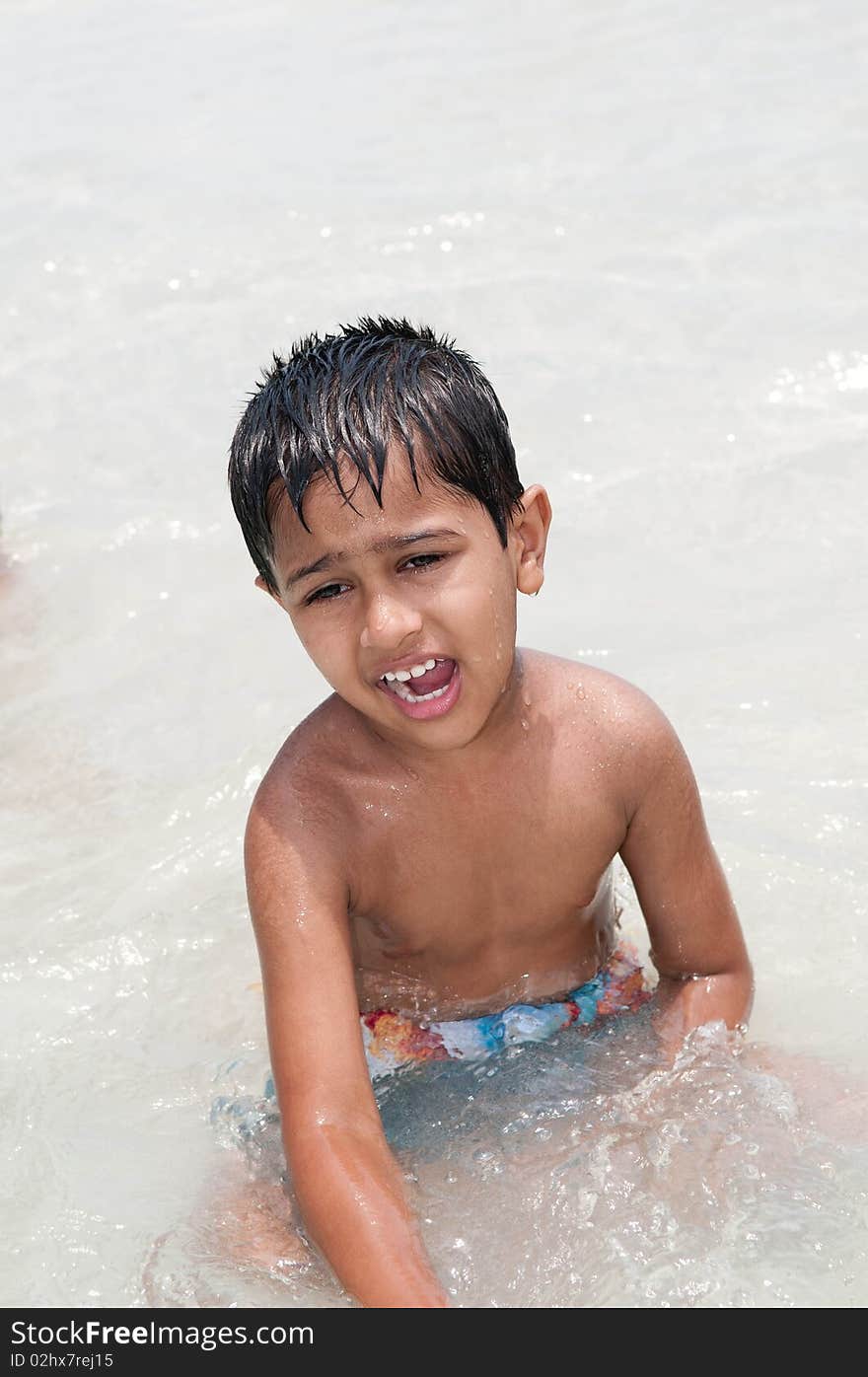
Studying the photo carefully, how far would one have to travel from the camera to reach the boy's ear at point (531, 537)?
243cm

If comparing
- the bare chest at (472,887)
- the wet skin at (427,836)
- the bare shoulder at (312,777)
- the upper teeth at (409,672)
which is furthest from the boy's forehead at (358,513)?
the bare chest at (472,887)

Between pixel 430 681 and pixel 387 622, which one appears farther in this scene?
pixel 430 681

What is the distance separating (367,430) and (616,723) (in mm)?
646

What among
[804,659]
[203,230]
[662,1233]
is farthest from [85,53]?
[662,1233]

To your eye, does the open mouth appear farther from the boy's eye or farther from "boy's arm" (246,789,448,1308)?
"boy's arm" (246,789,448,1308)

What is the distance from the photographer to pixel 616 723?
2.54m

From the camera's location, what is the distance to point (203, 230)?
549 centimetres

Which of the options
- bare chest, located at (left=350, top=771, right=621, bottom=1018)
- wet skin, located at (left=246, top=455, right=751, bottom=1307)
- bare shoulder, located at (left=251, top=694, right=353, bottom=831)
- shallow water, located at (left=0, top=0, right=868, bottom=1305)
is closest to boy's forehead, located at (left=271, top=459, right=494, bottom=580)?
wet skin, located at (left=246, top=455, right=751, bottom=1307)

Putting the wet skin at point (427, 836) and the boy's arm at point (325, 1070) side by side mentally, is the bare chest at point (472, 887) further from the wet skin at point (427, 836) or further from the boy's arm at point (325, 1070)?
the boy's arm at point (325, 1070)

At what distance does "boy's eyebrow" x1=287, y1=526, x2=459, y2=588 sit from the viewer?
7.22 ft

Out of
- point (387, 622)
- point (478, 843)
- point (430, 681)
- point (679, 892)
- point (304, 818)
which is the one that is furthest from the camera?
point (679, 892)

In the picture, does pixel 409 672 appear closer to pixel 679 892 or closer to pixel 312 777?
pixel 312 777

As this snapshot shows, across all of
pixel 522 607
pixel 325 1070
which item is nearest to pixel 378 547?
pixel 325 1070

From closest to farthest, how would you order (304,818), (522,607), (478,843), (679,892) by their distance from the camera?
(304,818) → (478,843) → (679,892) → (522,607)
